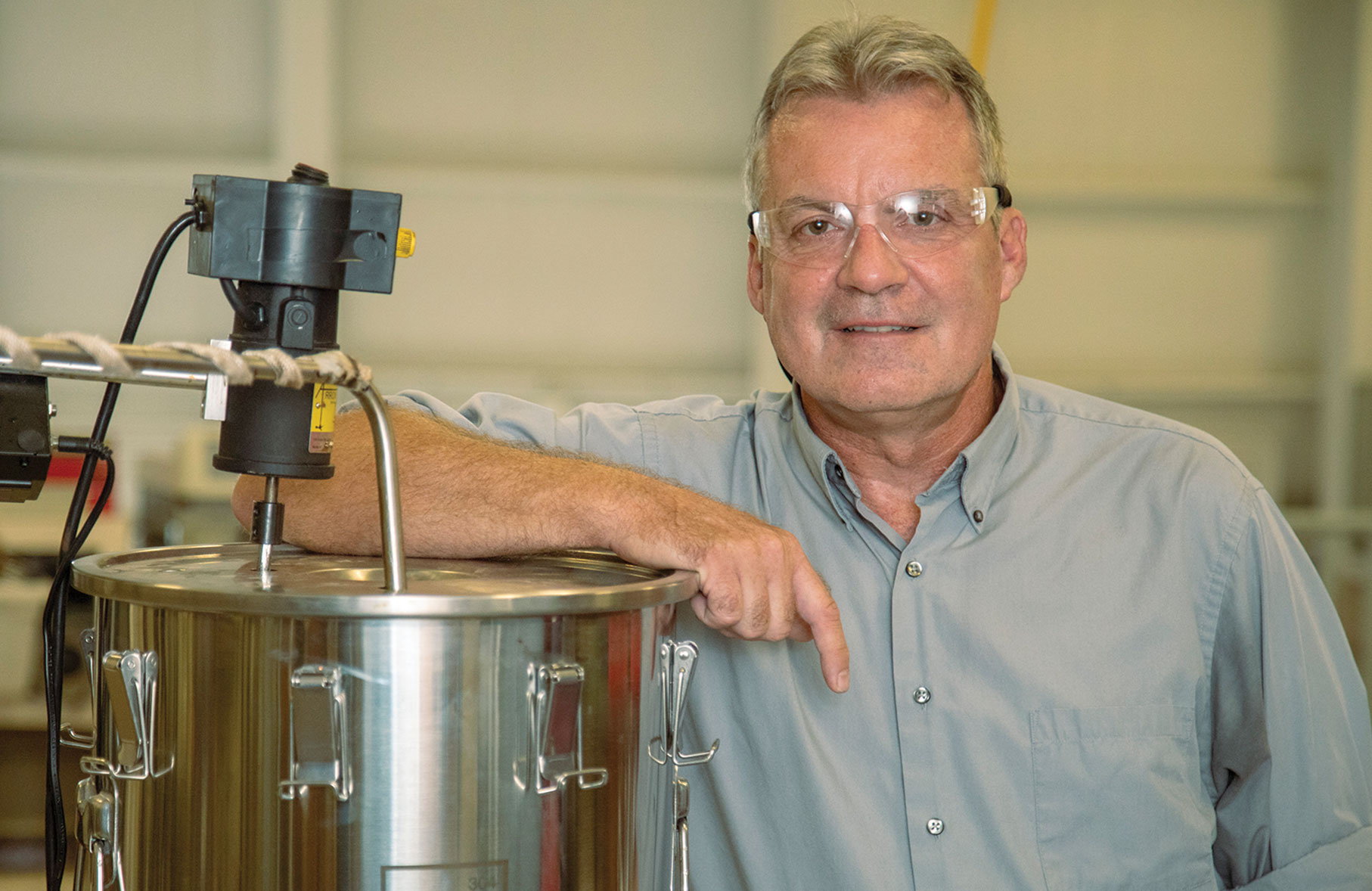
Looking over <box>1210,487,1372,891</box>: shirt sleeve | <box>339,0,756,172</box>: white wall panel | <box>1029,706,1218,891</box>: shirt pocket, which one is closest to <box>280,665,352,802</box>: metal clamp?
<box>1029,706,1218,891</box>: shirt pocket

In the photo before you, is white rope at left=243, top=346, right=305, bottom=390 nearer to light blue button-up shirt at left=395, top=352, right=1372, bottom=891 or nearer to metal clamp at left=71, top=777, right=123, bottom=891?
metal clamp at left=71, top=777, right=123, bottom=891

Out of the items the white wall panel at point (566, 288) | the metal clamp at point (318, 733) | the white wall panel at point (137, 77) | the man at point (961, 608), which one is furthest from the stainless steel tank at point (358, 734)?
the white wall panel at point (137, 77)

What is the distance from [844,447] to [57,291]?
288cm

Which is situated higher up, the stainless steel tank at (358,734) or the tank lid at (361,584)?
the tank lid at (361,584)

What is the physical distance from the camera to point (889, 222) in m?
1.30

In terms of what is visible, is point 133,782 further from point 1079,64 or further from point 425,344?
point 1079,64

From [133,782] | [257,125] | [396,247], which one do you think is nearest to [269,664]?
[133,782]

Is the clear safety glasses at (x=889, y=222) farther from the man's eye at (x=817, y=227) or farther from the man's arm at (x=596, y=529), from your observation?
the man's arm at (x=596, y=529)

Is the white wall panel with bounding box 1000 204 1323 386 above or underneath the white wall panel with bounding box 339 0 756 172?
underneath

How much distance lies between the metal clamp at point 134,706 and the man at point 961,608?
0.36 metres

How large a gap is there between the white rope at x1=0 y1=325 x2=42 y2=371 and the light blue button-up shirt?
2.20ft

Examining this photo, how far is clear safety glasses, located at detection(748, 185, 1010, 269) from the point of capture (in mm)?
1297

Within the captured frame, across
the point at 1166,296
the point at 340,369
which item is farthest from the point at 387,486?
the point at 1166,296

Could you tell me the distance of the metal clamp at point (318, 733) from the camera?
0.72 m
